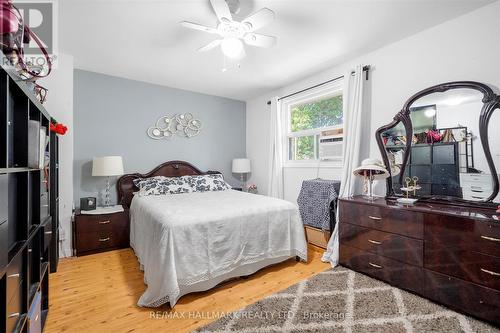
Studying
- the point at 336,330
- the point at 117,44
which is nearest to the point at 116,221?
the point at 117,44

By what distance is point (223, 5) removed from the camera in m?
1.72

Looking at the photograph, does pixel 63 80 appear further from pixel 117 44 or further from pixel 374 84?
pixel 374 84

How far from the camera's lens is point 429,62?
235 cm

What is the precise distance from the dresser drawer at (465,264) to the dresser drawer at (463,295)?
4 cm

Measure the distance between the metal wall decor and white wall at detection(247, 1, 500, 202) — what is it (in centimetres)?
207

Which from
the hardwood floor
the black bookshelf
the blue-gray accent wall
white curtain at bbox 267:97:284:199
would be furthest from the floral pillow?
the black bookshelf

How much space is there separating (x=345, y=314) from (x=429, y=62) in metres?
2.40

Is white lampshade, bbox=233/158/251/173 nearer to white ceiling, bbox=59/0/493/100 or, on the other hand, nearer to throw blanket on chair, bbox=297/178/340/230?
throw blanket on chair, bbox=297/178/340/230

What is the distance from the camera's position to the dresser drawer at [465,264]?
159 cm

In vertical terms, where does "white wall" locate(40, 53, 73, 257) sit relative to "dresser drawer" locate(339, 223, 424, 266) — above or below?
above

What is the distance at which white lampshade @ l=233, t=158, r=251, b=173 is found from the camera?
4426 millimetres

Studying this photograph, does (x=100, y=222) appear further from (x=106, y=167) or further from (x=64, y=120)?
(x=64, y=120)

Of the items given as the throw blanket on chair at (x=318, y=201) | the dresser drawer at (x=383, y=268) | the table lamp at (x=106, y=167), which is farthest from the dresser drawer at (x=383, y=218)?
the table lamp at (x=106, y=167)

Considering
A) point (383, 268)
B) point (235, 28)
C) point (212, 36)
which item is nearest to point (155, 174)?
point (212, 36)
